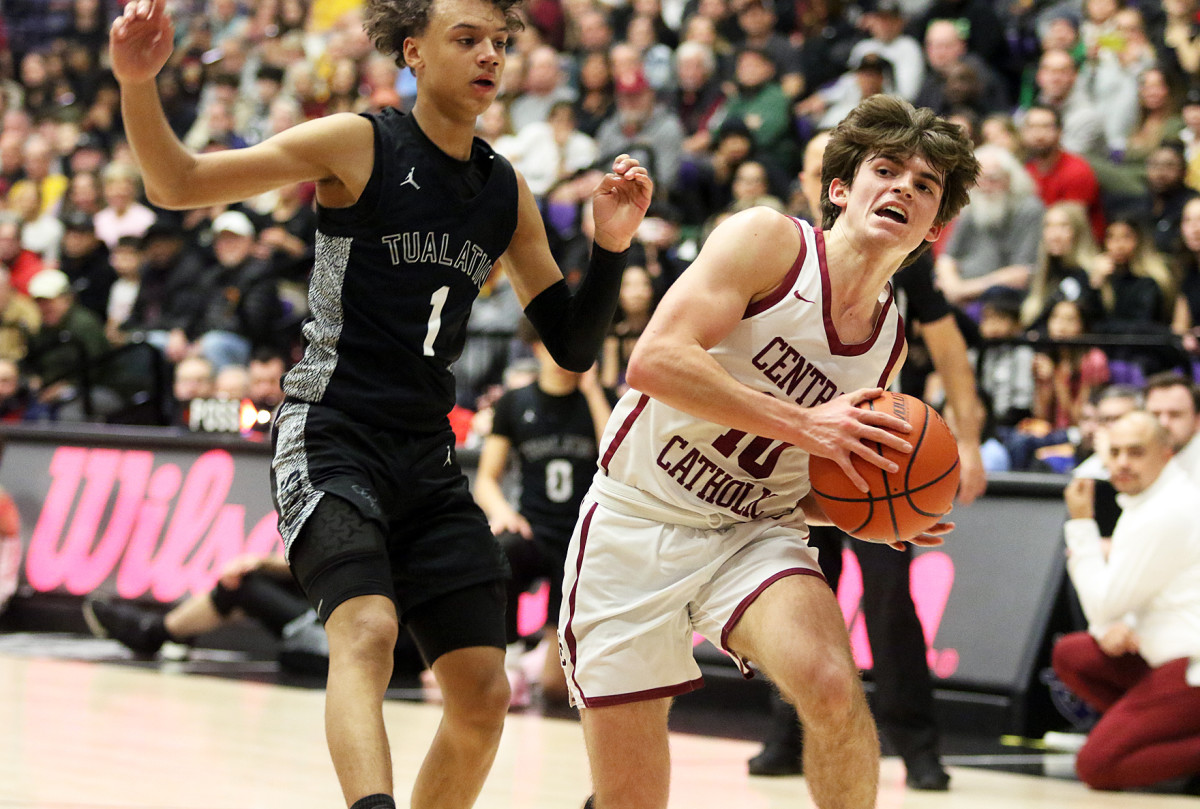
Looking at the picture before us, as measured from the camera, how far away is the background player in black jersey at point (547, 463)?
292 inches

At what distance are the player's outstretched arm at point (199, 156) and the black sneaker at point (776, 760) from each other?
2.97 metres

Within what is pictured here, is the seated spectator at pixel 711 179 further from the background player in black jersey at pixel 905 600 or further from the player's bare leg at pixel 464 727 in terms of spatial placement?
the player's bare leg at pixel 464 727

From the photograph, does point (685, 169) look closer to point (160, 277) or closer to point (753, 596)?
point (160, 277)

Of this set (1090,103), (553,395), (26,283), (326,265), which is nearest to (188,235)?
(26,283)

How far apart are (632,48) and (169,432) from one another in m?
4.49

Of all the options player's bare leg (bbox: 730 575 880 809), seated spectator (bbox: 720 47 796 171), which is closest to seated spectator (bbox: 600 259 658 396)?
seated spectator (bbox: 720 47 796 171)

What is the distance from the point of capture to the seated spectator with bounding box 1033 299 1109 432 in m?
7.82

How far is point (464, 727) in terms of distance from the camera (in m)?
3.59

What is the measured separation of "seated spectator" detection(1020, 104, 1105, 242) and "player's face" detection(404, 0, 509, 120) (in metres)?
6.31

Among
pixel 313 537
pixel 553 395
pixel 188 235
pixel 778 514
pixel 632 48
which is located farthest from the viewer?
pixel 188 235

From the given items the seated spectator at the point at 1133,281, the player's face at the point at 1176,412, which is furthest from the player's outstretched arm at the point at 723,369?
the seated spectator at the point at 1133,281

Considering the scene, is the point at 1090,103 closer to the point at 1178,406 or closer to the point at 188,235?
the point at 1178,406

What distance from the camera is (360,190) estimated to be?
3.49m

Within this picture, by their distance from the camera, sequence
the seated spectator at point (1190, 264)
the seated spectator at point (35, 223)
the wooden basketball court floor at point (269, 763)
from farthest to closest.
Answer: the seated spectator at point (35, 223)
the seated spectator at point (1190, 264)
the wooden basketball court floor at point (269, 763)
